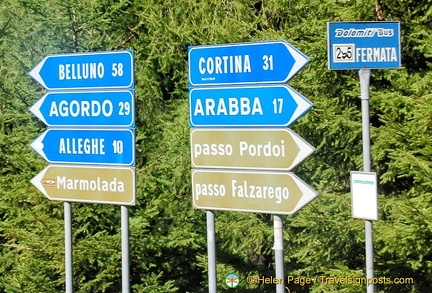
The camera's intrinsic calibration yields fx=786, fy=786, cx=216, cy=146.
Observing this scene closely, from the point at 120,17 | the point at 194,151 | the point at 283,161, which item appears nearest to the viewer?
the point at 283,161

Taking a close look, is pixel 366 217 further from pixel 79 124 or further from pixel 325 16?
pixel 325 16

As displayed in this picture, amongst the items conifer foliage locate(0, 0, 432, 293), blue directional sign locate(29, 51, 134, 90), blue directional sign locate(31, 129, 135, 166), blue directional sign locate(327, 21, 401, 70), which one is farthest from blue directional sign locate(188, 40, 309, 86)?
conifer foliage locate(0, 0, 432, 293)

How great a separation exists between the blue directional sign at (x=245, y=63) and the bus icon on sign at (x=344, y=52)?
3.71ft

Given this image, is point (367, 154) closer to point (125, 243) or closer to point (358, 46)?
point (358, 46)

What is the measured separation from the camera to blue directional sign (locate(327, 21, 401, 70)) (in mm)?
6836

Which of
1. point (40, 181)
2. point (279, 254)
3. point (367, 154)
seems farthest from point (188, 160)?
point (279, 254)

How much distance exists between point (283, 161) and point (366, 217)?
1.05 meters

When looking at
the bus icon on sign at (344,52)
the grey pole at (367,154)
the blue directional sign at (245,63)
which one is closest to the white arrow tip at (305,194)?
the blue directional sign at (245,63)

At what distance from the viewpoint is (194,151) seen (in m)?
6.43

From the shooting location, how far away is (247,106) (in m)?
6.06

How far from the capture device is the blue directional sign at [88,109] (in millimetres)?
6746

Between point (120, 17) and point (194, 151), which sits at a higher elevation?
point (120, 17)

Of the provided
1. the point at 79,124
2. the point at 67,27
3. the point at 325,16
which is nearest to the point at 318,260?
the point at 325,16

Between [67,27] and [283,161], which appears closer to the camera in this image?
[283,161]
